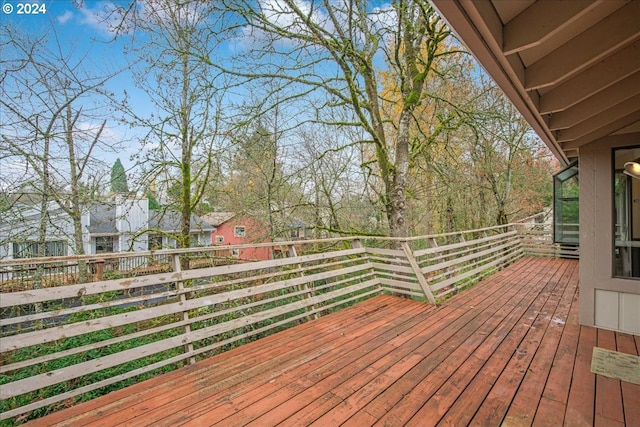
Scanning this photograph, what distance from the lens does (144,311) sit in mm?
2305

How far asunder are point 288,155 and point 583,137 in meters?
5.80

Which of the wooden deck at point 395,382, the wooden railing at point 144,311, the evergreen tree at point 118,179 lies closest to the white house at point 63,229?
the evergreen tree at point 118,179

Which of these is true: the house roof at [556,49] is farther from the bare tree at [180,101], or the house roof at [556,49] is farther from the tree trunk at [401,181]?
the bare tree at [180,101]

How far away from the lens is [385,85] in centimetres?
820

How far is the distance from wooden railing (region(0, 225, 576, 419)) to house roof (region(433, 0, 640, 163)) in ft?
7.22

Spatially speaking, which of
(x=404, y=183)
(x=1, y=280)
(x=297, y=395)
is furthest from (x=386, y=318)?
(x=1, y=280)

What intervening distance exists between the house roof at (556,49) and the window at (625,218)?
69 centimetres

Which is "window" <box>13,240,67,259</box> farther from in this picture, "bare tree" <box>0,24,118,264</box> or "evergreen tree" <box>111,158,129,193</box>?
"evergreen tree" <box>111,158,129,193</box>

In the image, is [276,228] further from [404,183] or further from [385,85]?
[385,85]

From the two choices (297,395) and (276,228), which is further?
(276,228)

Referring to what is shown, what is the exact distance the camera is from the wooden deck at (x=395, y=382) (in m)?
1.87

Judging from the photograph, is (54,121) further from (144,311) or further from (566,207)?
(566,207)

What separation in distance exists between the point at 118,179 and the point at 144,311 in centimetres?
400

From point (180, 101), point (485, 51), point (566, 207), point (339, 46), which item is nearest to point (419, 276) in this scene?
point (485, 51)
